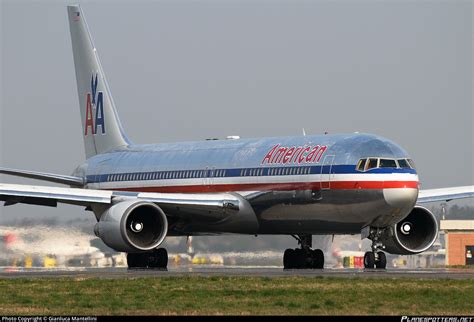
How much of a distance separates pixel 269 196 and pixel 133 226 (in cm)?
453

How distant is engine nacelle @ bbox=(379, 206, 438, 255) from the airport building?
93.5 feet

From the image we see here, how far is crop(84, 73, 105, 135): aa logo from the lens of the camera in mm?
53812

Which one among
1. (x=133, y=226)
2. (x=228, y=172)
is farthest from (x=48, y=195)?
(x=228, y=172)

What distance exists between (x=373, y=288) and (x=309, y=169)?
12.7 m

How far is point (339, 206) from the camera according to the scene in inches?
1528

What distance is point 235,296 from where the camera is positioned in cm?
2553

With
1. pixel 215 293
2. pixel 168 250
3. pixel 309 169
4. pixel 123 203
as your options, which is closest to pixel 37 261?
pixel 168 250

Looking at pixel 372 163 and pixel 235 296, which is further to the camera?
pixel 372 163

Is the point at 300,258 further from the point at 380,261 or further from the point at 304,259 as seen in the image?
the point at 380,261

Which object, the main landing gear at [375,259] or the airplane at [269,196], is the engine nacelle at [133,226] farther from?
the main landing gear at [375,259]

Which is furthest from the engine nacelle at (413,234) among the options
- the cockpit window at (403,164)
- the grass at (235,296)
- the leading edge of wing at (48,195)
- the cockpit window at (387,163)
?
the grass at (235,296)

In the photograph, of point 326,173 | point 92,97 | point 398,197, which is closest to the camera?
point 398,197

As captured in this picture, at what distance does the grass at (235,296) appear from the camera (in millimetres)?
22781

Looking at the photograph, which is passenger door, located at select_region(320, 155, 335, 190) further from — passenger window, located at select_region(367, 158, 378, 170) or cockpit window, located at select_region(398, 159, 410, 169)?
cockpit window, located at select_region(398, 159, 410, 169)
